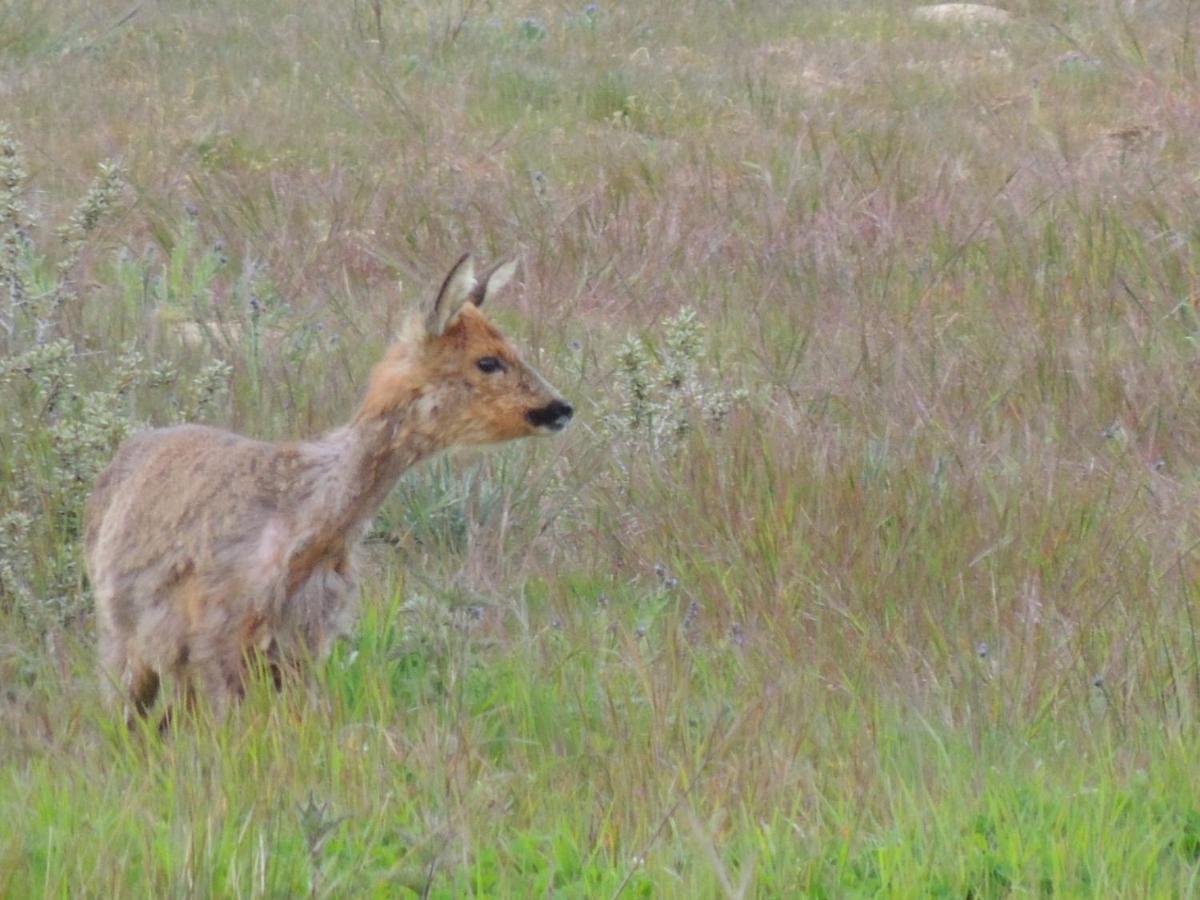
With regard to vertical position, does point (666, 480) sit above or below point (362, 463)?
below

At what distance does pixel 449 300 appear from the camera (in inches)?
215

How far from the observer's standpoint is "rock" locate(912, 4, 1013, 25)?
1705 centimetres

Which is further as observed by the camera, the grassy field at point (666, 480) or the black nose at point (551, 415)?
the black nose at point (551, 415)

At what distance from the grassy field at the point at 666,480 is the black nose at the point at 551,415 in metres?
0.48

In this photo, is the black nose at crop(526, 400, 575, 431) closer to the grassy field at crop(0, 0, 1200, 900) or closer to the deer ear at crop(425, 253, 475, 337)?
the deer ear at crop(425, 253, 475, 337)

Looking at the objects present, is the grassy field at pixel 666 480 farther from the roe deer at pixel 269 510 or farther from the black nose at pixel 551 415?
the black nose at pixel 551 415

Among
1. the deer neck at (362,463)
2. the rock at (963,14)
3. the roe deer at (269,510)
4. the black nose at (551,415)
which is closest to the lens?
the roe deer at (269,510)

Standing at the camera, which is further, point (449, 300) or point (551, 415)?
point (551, 415)

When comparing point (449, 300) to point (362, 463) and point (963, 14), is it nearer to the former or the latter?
point (362, 463)

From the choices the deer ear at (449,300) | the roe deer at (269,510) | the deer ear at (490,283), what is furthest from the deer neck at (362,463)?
the deer ear at (490,283)

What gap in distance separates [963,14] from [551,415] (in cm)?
1286

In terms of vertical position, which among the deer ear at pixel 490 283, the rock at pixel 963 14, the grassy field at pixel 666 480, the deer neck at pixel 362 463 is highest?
the deer ear at pixel 490 283

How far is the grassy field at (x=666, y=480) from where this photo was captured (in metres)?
3.95

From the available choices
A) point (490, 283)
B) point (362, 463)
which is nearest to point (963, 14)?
point (490, 283)
